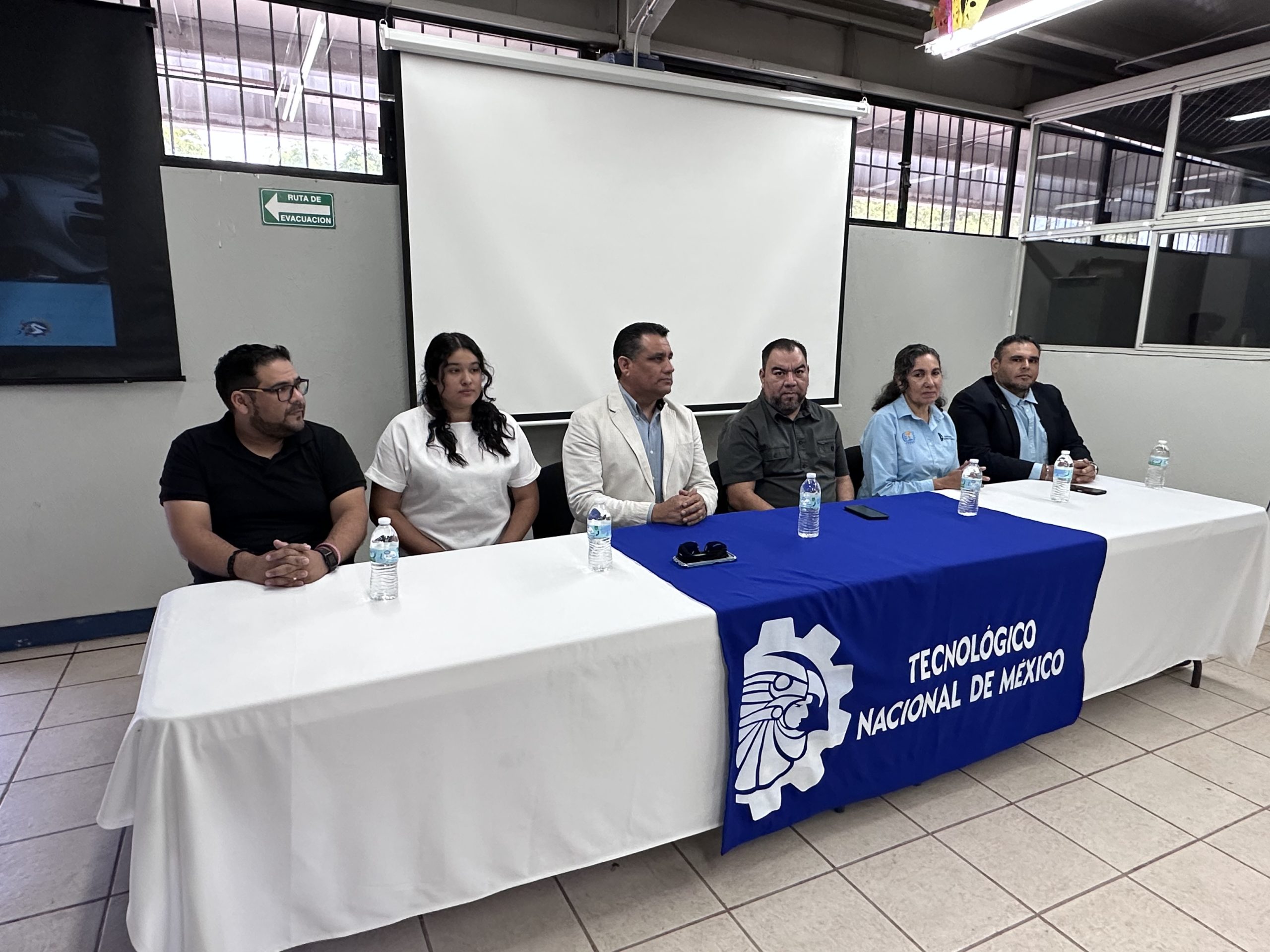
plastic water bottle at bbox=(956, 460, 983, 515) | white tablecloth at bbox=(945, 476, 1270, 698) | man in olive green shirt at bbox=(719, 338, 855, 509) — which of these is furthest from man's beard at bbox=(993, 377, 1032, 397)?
plastic water bottle at bbox=(956, 460, 983, 515)

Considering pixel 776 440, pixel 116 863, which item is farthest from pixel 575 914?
pixel 776 440

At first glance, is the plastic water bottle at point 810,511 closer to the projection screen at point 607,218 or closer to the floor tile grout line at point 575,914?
the floor tile grout line at point 575,914

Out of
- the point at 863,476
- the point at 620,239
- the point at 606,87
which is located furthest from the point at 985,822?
the point at 606,87

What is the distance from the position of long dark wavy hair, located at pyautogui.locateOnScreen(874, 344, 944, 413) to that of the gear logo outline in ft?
5.11

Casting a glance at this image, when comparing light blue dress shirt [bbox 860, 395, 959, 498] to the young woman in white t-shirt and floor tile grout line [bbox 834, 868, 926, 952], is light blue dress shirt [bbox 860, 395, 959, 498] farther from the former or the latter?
floor tile grout line [bbox 834, 868, 926, 952]

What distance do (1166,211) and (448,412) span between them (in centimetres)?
431

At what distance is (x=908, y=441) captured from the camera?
2.91m

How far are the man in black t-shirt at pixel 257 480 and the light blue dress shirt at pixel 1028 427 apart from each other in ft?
9.32

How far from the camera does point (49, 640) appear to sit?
9.78 ft

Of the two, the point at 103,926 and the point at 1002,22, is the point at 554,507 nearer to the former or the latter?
the point at 103,926

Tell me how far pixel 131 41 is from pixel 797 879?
3627 millimetres

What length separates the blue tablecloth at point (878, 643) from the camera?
63.7 inches

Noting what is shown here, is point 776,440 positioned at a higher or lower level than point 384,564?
higher

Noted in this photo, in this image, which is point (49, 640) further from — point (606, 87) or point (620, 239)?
point (606, 87)
